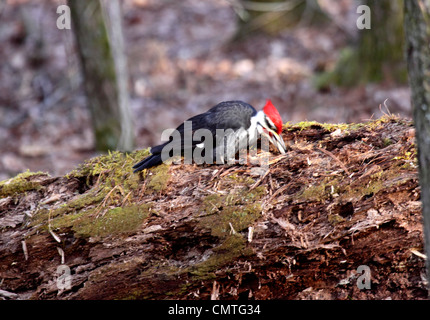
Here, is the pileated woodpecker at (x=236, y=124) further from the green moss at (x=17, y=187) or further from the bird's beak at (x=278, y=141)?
the green moss at (x=17, y=187)

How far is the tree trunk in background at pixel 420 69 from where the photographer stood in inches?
75.0

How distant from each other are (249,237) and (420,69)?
1.50m

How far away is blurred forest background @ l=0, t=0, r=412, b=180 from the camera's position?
6609 mm

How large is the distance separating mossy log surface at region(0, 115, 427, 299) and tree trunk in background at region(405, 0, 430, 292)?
85 centimetres

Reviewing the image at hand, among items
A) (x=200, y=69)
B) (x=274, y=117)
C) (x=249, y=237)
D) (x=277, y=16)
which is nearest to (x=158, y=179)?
(x=249, y=237)

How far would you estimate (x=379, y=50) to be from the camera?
6.49m

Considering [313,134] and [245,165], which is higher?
[313,134]

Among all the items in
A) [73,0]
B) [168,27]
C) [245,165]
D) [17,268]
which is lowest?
[17,268]

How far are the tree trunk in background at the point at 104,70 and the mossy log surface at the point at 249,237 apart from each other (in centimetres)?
345

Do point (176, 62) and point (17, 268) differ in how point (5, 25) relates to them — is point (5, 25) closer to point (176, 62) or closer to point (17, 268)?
point (176, 62)

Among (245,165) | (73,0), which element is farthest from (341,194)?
(73,0)

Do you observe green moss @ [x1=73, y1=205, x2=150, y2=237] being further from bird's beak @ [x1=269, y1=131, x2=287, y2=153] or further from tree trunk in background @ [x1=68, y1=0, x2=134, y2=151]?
tree trunk in background @ [x1=68, y1=0, x2=134, y2=151]

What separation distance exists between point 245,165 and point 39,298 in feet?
5.61
